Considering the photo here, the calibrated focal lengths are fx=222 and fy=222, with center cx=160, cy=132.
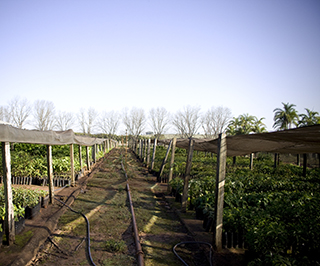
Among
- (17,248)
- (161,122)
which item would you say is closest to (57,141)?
(17,248)

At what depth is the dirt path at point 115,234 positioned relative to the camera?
3.99m

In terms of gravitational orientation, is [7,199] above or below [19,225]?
above

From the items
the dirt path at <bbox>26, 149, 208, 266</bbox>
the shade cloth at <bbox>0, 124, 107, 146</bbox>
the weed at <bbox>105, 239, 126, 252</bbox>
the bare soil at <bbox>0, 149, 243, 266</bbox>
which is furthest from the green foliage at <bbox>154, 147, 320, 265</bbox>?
the shade cloth at <bbox>0, 124, 107, 146</bbox>

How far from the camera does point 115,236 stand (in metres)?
4.91

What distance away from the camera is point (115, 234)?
5.02 m

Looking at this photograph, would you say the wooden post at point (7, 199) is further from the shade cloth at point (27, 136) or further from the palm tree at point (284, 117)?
the palm tree at point (284, 117)

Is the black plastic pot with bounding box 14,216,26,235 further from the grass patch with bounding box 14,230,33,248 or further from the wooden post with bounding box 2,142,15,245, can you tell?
the wooden post with bounding box 2,142,15,245

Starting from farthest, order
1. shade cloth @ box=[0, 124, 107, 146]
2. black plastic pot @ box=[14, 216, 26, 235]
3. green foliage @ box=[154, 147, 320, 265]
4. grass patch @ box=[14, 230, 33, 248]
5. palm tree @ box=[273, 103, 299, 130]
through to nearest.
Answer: palm tree @ box=[273, 103, 299, 130] < black plastic pot @ box=[14, 216, 26, 235] < grass patch @ box=[14, 230, 33, 248] < shade cloth @ box=[0, 124, 107, 146] < green foliage @ box=[154, 147, 320, 265]

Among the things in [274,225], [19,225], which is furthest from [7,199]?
[274,225]

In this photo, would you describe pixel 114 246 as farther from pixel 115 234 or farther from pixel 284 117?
pixel 284 117

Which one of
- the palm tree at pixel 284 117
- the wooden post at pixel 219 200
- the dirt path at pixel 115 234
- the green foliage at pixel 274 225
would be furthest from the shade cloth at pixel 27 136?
the palm tree at pixel 284 117

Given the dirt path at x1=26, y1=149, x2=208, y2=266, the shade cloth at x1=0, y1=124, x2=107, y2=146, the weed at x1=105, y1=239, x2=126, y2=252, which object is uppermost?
the shade cloth at x1=0, y1=124, x2=107, y2=146

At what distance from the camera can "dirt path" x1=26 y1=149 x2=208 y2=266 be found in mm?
3994

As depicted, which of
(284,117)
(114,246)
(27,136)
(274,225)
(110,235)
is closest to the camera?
(274,225)
